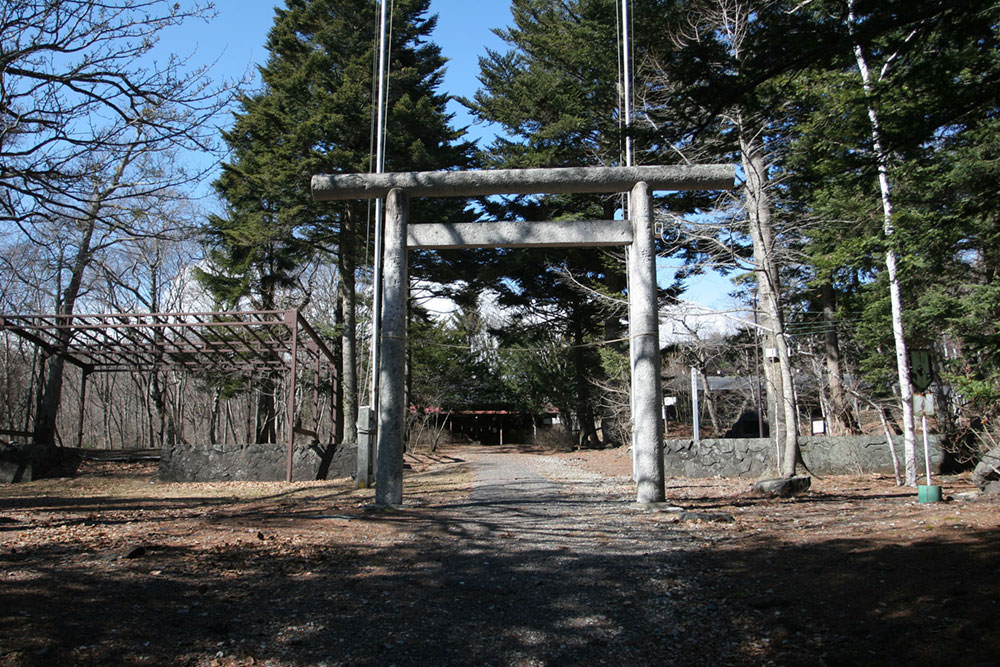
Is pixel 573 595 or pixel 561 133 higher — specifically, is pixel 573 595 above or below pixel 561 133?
below

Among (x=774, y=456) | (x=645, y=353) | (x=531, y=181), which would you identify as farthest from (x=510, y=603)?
(x=774, y=456)

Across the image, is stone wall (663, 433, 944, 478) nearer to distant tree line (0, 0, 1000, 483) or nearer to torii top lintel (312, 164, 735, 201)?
distant tree line (0, 0, 1000, 483)

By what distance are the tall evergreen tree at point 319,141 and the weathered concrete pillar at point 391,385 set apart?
1073cm

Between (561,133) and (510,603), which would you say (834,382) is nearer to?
(561,133)

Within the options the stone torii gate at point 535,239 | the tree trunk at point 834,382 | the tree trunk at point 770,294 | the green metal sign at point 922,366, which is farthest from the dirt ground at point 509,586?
the tree trunk at point 834,382

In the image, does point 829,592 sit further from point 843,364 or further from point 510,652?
point 843,364

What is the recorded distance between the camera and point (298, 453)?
1466cm

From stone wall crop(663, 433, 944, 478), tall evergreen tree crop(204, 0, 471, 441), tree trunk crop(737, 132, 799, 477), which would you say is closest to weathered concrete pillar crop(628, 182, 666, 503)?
tree trunk crop(737, 132, 799, 477)

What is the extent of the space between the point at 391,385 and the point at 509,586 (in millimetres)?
4379

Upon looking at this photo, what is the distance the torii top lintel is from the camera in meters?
8.76

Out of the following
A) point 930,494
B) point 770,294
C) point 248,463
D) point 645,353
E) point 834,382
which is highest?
point 770,294

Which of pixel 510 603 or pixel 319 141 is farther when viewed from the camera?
pixel 319 141

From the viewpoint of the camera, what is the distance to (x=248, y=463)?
14766 millimetres

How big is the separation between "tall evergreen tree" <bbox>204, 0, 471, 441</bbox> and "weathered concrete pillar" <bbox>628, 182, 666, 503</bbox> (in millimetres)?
11805
